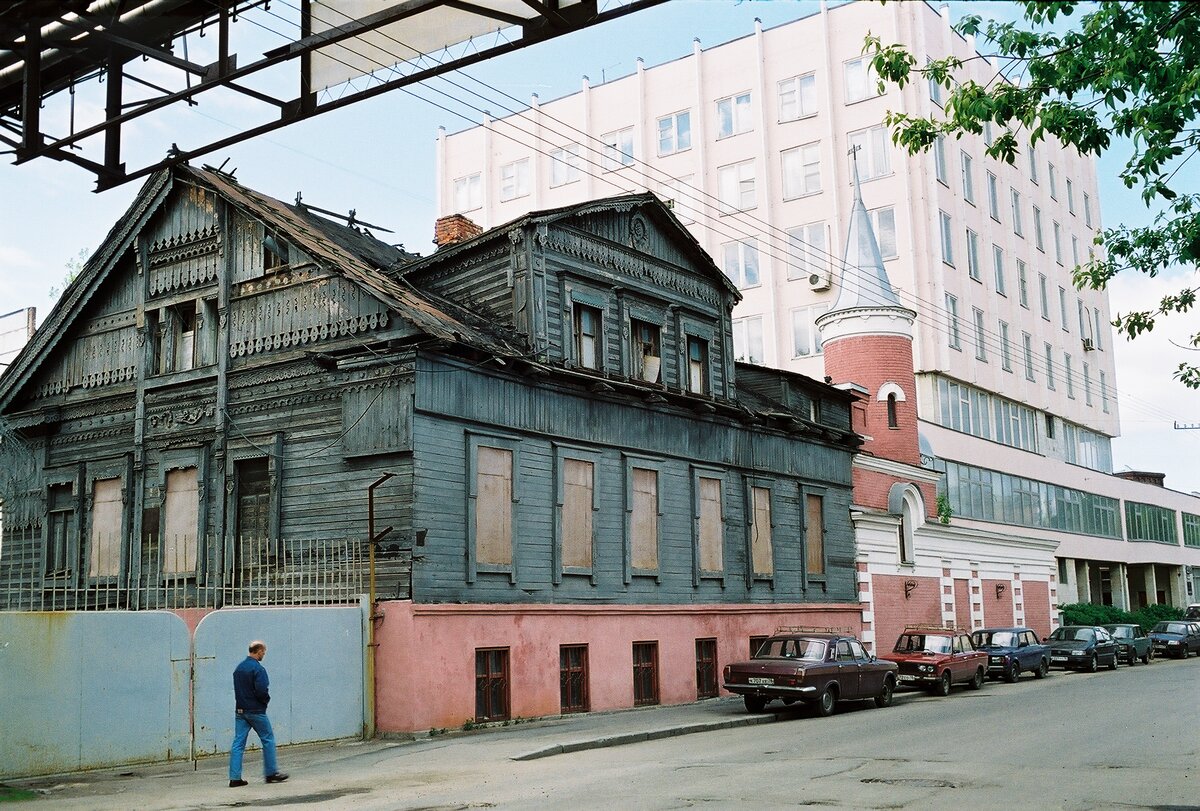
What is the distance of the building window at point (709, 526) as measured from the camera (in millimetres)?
28281

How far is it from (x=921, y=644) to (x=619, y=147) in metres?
38.8

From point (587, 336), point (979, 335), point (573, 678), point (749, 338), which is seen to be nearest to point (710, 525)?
point (587, 336)

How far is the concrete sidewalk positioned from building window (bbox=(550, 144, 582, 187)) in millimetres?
45436

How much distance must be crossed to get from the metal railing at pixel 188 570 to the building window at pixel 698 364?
10630 mm

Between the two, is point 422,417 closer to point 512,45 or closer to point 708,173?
point 512,45

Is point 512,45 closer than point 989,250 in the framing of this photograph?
Yes

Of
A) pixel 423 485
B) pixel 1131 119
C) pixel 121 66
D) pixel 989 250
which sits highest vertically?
pixel 989 250

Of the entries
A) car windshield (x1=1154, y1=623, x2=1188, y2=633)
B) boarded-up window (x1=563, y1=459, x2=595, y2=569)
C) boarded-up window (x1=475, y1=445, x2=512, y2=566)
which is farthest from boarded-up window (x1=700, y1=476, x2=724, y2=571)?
car windshield (x1=1154, y1=623, x2=1188, y2=633)

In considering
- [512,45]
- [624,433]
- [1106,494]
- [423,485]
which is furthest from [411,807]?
[1106,494]

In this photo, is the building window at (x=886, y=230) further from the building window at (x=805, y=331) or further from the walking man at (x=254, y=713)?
the walking man at (x=254, y=713)

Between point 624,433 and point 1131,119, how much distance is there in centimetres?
1517

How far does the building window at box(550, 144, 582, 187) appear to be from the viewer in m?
65.8

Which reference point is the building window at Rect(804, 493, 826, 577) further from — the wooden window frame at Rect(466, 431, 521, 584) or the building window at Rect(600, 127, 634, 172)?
the building window at Rect(600, 127, 634, 172)

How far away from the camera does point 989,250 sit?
191 feet
